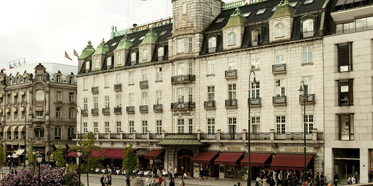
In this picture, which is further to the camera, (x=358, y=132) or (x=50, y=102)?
(x=50, y=102)

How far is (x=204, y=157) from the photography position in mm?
56844

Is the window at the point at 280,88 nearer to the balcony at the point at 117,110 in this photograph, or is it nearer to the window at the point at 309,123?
the window at the point at 309,123

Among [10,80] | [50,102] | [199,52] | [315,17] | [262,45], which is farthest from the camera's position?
[10,80]

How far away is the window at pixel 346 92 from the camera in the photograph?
47781 mm

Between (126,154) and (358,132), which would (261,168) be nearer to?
(358,132)

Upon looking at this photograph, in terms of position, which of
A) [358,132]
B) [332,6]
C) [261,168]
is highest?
[332,6]

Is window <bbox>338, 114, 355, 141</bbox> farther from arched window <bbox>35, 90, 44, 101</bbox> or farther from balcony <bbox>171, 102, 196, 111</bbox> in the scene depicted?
arched window <bbox>35, 90, 44, 101</bbox>

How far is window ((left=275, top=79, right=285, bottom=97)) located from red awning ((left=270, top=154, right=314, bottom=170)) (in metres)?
6.95

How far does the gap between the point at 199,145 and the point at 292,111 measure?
A: 1262 cm

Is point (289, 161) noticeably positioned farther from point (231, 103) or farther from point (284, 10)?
point (284, 10)

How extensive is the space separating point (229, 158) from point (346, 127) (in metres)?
13.6

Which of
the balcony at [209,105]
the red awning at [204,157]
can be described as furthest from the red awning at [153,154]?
the balcony at [209,105]

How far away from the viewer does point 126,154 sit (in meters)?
53.5

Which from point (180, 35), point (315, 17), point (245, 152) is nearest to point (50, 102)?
point (180, 35)
